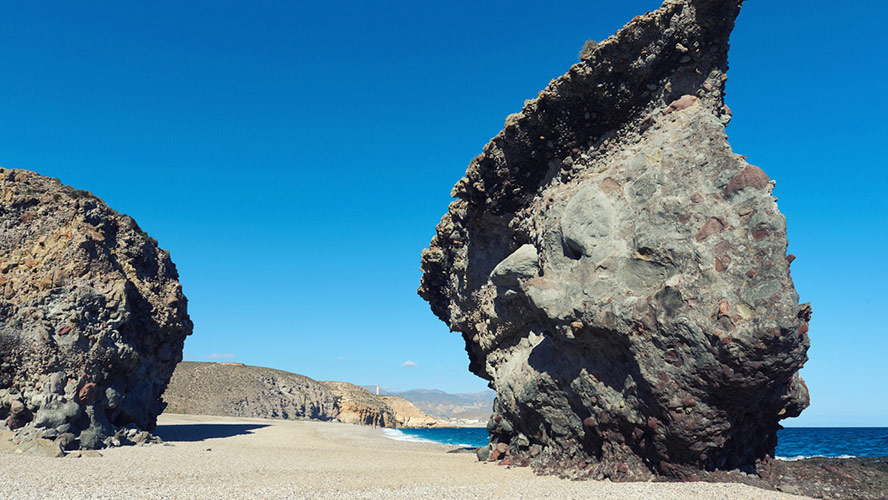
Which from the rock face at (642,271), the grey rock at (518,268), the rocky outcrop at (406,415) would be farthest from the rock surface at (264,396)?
the rock face at (642,271)

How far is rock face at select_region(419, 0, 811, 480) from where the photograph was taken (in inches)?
392

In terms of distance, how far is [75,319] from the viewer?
17.5 meters

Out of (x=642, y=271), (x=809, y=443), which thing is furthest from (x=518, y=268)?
(x=809, y=443)

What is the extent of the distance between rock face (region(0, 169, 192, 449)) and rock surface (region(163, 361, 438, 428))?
122ft

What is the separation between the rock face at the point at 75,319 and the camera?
16906 mm

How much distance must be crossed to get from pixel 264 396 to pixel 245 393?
294 centimetres

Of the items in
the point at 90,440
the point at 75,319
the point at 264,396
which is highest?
the point at 75,319

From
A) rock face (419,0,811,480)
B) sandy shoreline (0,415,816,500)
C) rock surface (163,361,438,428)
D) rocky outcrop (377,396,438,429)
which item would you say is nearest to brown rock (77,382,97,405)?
sandy shoreline (0,415,816,500)

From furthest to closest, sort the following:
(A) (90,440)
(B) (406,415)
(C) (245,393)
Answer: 1. (B) (406,415)
2. (C) (245,393)
3. (A) (90,440)

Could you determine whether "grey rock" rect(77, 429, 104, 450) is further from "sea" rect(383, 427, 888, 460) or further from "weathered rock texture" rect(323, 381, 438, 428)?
"weathered rock texture" rect(323, 381, 438, 428)

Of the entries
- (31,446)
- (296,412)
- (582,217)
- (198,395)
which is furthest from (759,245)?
(296,412)

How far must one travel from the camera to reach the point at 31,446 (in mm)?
14273

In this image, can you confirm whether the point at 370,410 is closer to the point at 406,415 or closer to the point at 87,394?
the point at 406,415

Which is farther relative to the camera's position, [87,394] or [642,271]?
[87,394]
